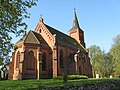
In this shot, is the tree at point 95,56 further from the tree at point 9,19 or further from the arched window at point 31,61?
the tree at point 9,19

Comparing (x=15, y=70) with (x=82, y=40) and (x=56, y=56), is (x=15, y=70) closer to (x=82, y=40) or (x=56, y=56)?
(x=56, y=56)

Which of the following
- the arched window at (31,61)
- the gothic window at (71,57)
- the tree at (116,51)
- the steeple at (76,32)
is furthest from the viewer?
the steeple at (76,32)

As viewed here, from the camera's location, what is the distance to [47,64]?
117ft

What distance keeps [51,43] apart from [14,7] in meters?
24.3

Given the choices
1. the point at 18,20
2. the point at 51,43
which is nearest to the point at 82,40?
the point at 51,43

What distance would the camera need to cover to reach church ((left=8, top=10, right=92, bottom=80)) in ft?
107

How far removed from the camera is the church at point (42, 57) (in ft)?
107

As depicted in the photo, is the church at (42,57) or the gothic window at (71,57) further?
the gothic window at (71,57)

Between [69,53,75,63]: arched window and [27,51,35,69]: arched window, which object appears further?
[69,53,75,63]: arched window

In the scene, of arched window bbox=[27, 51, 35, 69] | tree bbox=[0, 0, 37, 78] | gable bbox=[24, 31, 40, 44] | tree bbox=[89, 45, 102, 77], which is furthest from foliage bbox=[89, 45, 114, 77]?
tree bbox=[0, 0, 37, 78]

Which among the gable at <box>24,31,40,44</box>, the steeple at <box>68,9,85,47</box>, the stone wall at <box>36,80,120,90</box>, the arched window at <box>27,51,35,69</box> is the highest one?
the steeple at <box>68,9,85,47</box>

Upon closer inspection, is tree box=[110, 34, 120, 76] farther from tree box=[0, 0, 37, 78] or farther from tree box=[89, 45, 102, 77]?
tree box=[0, 0, 37, 78]

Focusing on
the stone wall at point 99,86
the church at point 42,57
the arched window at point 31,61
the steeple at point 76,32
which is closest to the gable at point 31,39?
the church at point 42,57

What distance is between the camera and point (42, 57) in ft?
115
